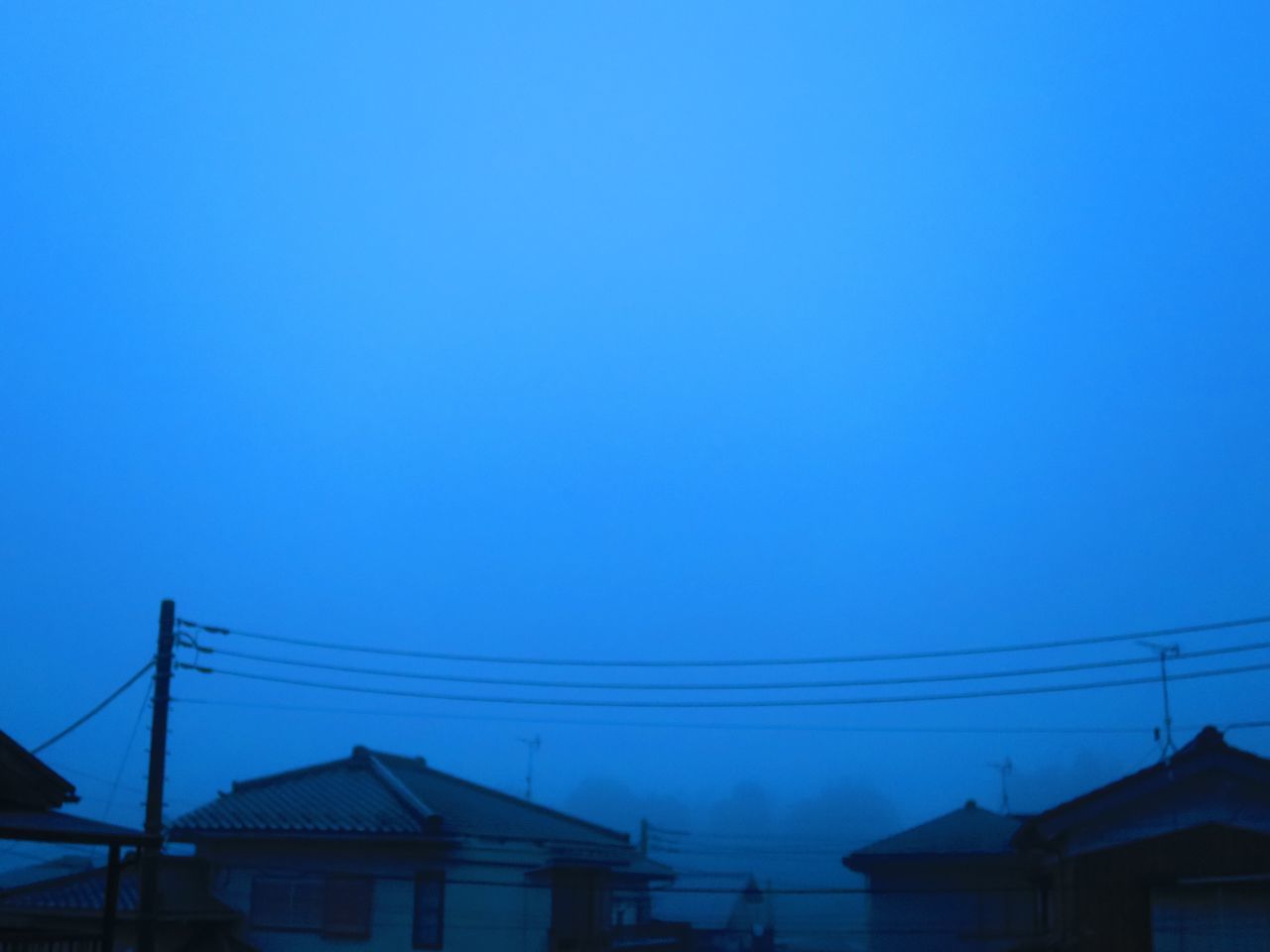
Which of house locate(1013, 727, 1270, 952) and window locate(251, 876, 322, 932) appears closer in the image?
house locate(1013, 727, 1270, 952)

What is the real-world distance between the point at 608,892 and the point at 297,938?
7909mm

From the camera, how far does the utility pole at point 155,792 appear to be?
20.6 meters

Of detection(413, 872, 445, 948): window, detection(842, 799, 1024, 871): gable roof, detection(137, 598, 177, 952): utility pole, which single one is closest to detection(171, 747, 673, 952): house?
detection(413, 872, 445, 948): window

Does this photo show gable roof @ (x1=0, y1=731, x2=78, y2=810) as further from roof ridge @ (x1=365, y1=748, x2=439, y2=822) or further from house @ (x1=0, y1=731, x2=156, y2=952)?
roof ridge @ (x1=365, y1=748, x2=439, y2=822)

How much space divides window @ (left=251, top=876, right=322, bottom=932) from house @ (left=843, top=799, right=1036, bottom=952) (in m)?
13.3

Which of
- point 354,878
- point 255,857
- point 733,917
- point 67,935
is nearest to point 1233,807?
point 67,935

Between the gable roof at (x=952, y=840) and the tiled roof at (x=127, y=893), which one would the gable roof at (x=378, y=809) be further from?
the gable roof at (x=952, y=840)

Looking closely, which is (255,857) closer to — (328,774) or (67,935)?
(328,774)

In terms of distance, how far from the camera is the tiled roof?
28.5 metres

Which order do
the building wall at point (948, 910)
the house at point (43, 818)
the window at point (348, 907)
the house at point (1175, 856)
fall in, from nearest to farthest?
the house at point (43, 818) < the house at point (1175, 856) < the window at point (348, 907) < the building wall at point (948, 910)

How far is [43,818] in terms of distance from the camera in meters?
14.4

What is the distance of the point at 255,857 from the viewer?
32.0 m

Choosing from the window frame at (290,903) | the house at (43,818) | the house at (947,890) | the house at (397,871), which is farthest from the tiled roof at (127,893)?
the house at (947,890)

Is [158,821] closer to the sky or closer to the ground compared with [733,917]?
closer to the sky
